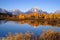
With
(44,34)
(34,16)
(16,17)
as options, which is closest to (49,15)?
(34,16)

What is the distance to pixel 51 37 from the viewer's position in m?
6.76

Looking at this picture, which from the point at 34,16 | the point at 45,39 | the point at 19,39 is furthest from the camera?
the point at 34,16

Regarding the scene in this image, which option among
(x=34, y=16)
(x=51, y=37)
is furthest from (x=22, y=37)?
(x=34, y=16)

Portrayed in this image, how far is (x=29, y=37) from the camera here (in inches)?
254

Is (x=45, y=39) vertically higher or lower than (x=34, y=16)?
higher

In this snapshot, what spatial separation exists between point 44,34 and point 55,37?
485mm

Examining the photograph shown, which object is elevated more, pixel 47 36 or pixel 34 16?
pixel 47 36

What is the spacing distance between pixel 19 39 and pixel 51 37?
4.68 ft

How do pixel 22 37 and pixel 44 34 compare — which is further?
pixel 44 34

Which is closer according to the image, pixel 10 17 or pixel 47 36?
pixel 47 36

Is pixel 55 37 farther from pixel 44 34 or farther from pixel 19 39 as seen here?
pixel 19 39

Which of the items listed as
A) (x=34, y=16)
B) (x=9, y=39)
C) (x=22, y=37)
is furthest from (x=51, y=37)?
(x=34, y=16)

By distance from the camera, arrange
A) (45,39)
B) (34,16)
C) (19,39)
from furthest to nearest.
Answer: (34,16)
(45,39)
(19,39)

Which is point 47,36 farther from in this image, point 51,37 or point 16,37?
point 16,37
